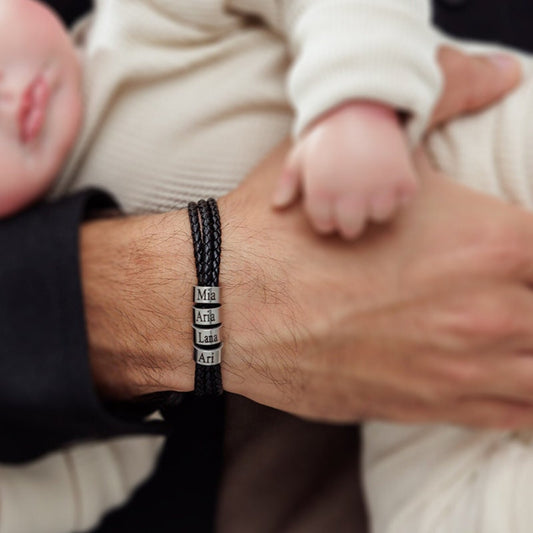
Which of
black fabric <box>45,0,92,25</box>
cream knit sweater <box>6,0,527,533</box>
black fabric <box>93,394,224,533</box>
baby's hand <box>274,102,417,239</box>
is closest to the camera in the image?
black fabric <box>93,394,224,533</box>

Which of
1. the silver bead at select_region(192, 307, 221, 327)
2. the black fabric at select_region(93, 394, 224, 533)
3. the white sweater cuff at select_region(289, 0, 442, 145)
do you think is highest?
the white sweater cuff at select_region(289, 0, 442, 145)

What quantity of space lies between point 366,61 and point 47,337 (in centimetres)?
33

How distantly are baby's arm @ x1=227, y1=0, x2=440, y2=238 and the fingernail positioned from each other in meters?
0.16

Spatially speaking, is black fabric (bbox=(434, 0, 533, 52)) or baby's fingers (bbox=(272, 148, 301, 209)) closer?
baby's fingers (bbox=(272, 148, 301, 209))

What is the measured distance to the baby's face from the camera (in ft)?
1.66

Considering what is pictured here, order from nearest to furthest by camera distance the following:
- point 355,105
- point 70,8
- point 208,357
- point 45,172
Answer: point 208,357 < point 355,105 < point 45,172 < point 70,8

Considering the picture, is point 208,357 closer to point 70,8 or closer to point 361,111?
point 361,111

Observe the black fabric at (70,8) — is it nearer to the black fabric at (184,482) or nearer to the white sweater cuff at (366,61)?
the white sweater cuff at (366,61)

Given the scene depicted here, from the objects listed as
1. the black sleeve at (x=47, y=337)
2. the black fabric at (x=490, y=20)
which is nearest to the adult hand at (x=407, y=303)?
the black sleeve at (x=47, y=337)

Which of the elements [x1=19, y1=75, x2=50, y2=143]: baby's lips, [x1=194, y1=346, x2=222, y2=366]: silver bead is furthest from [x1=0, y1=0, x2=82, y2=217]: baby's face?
[x1=194, y1=346, x2=222, y2=366]: silver bead

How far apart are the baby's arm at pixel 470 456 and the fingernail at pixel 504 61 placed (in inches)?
0.8

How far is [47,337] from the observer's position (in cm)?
44

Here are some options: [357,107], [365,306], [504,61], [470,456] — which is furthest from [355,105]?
[470,456]

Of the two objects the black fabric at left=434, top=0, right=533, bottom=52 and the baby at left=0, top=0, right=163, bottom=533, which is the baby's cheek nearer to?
the baby at left=0, top=0, right=163, bottom=533
